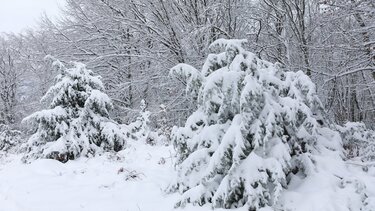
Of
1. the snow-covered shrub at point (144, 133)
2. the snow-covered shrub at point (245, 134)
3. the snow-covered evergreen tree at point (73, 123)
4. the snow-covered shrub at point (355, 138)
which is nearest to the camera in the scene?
the snow-covered shrub at point (245, 134)

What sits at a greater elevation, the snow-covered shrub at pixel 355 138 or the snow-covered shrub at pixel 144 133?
the snow-covered shrub at pixel 355 138

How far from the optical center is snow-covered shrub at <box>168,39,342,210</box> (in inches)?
198

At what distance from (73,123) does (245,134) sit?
5.23 metres

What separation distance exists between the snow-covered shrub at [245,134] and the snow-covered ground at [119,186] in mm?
301

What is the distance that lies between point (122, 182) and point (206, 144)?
1903 mm

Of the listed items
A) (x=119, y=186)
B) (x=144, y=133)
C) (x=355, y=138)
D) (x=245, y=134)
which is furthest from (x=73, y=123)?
(x=355, y=138)

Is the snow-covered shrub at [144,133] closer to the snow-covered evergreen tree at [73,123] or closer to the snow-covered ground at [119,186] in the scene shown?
the snow-covered evergreen tree at [73,123]

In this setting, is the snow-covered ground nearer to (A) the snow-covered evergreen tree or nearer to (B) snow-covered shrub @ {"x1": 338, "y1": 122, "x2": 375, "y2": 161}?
(A) the snow-covered evergreen tree

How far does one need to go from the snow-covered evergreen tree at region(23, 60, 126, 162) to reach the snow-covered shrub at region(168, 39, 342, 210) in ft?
11.9

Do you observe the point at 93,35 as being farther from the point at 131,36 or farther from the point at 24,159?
the point at 24,159

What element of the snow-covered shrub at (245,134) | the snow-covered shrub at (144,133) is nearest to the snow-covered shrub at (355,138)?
the snow-covered shrub at (245,134)

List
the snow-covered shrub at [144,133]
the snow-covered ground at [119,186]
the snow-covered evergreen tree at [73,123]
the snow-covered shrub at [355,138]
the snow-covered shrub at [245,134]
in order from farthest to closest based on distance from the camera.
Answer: the snow-covered shrub at [144,133]
the snow-covered evergreen tree at [73,123]
the snow-covered shrub at [355,138]
the snow-covered shrub at [245,134]
the snow-covered ground at [119,186]

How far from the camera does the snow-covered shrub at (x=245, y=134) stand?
16.5 feet

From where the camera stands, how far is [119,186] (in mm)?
6562
